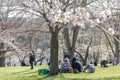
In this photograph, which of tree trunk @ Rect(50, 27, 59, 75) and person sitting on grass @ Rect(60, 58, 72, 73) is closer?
tree trunk @ Rect(50, 27, 59, 75)

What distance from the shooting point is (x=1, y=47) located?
128 ft

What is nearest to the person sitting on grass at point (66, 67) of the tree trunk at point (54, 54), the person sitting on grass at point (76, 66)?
the person sitting on grass at point (76, 66)

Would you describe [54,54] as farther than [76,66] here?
No

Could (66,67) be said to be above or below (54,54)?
below

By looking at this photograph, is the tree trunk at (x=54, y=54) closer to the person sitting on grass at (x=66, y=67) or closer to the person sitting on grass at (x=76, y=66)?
the person sitting on grass at (x=66, y=67)

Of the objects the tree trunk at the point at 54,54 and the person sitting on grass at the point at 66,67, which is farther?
the person sitting on grass at the point at 66,67

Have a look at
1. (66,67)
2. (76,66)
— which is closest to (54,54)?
(66,67)

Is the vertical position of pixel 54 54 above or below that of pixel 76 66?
above

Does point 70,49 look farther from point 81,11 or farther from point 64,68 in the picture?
point 81,11

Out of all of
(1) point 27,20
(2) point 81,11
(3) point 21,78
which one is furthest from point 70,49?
(2) point 81,11

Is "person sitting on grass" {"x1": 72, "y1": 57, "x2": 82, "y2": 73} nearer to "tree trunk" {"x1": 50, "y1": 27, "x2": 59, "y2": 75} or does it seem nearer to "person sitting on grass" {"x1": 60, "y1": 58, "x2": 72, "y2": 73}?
"person sitting on grass" {"x1": 60, "y1": 58, "x2": 72, "y2": 73}

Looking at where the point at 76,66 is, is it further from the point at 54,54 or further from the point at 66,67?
the point at 54,54

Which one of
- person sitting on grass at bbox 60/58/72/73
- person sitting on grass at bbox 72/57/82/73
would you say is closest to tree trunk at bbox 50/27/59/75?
person sitting on grass at bbox 60/58/72/73

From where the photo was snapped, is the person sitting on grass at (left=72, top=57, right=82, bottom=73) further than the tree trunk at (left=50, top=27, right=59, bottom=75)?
Yes
